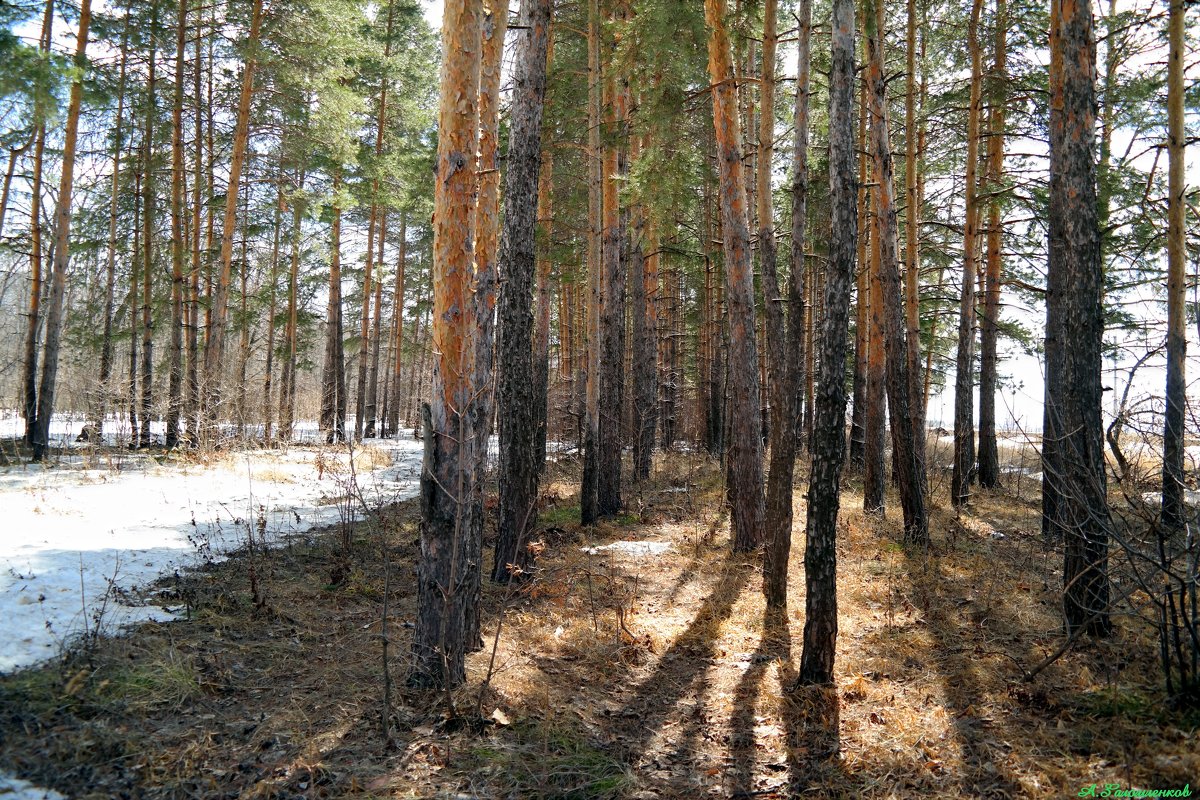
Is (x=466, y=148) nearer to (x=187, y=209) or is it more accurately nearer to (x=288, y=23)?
(x=288, y=23)

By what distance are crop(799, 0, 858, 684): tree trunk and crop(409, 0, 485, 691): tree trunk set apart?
8.05ft

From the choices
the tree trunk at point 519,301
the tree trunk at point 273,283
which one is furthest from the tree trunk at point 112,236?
the tree trunk at point 519,301

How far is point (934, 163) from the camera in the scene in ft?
43.9

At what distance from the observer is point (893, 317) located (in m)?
9.45

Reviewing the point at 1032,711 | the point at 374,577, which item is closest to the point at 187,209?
the point at 374,577

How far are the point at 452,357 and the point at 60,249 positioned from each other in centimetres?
1259

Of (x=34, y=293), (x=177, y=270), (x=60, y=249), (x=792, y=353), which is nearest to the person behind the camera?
(x=792, y=353)

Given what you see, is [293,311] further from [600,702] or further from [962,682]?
[962,682]

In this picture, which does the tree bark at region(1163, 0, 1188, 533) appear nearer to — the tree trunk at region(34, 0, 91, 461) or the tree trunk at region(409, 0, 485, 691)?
the tree trunk at region(409, 0, 485, 691)

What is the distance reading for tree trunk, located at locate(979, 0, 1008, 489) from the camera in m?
10.7

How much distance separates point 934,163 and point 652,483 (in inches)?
351

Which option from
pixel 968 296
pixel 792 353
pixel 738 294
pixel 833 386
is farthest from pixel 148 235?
pixel 968 296

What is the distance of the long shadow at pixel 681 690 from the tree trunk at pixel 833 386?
34.5 inches

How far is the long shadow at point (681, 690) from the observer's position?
12.7 feet
